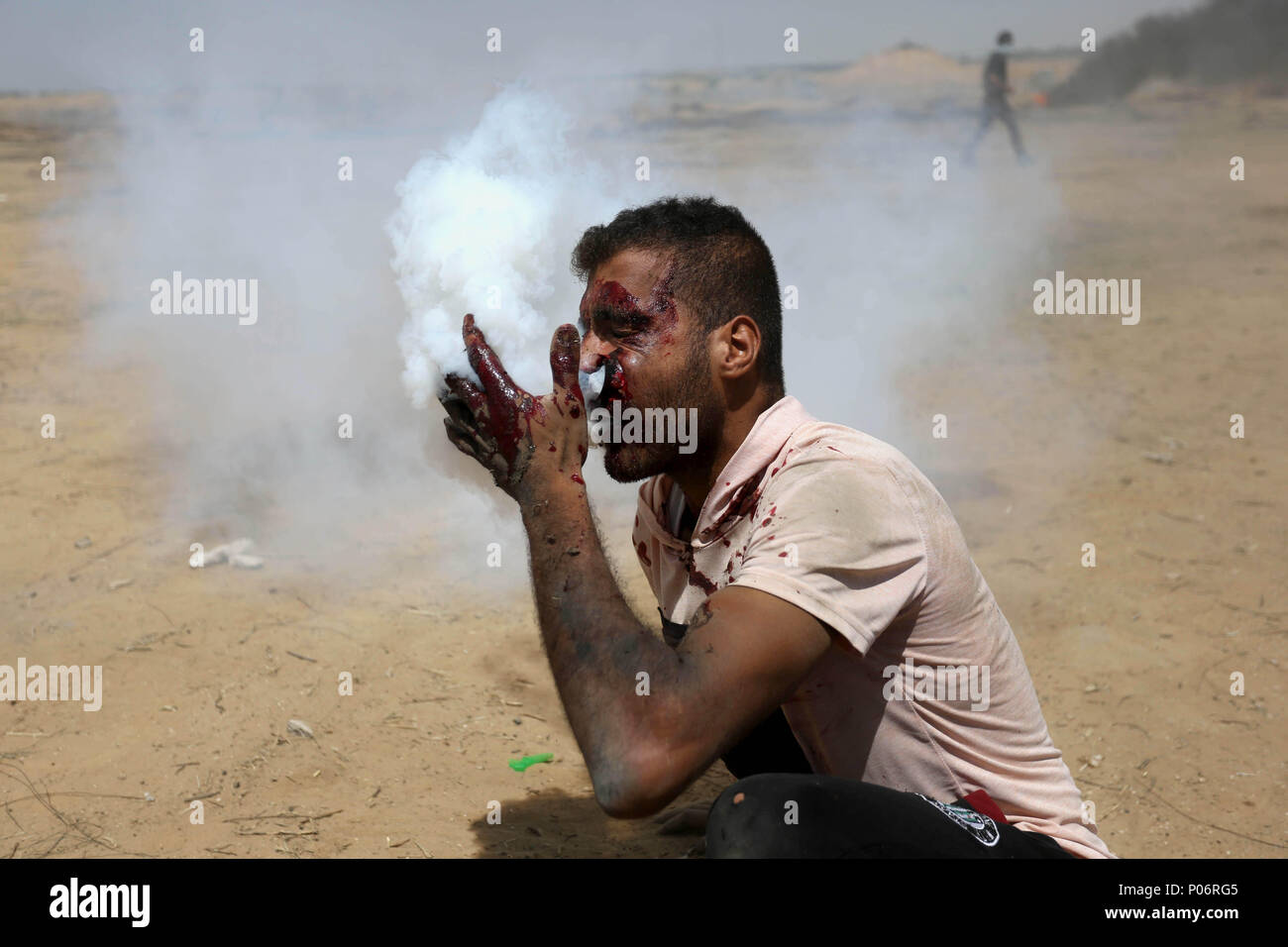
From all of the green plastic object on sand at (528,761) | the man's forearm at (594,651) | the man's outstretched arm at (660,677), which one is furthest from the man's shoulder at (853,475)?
the green plastic object on sand at (528,761)

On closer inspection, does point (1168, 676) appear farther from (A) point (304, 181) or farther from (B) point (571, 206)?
(A) point (304, 181)

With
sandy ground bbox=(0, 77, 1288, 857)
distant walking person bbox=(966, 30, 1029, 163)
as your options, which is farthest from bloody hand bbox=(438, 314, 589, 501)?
distant walking person bbox=(966, 30, 1029, 163)

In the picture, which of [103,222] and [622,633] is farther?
[103,222]

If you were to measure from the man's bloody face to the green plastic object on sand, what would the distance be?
1.34 meters

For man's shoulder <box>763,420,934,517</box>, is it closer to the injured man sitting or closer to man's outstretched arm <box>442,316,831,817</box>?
the injured man sitting

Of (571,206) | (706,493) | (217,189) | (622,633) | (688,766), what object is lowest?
(688,766)

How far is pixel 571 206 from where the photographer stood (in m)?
3.41

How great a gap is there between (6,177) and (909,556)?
33.9ft

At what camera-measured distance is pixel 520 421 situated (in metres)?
2.03

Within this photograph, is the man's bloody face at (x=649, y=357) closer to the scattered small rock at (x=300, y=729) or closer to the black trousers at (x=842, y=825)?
the black trousers at (x=842, y=825)

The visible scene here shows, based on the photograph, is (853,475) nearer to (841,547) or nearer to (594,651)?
(841,547)

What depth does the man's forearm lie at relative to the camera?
165 cm

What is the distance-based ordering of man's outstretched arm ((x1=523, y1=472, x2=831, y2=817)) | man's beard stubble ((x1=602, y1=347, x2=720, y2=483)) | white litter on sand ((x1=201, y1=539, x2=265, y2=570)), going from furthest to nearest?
white litter on sand ((x1=201, y1=539, x2=265, y2=570)) → man's beard stubble ((x1=602, y1=347, x2=720, y2=483)) → man's outstretched arm ((x1=523, y1=472, x2=831, y2=817))
